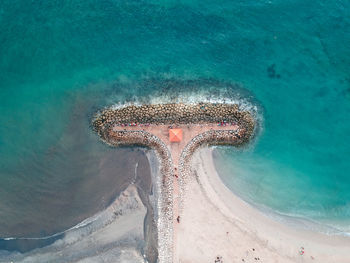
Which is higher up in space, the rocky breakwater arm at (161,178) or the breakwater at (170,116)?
the breakwater at (170,116)

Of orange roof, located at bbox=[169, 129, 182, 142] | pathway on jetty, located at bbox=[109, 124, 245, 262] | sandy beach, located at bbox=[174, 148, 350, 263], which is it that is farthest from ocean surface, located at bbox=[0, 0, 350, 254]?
orange roof, located at bbox=[169, 129, 182, 142]

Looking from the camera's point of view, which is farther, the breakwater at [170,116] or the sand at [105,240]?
the breakwater at [170,116]

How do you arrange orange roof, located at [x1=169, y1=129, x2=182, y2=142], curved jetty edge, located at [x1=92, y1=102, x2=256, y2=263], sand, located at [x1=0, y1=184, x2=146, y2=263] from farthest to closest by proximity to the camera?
curved jetty edge, located at [x1=92, y1=102, x2=256, y2=263] → orange roof, located at [x1=169, y1=129, x2=182, y2=142] → sand, located at [x1=0, y1=184, x2=146, y2=263]

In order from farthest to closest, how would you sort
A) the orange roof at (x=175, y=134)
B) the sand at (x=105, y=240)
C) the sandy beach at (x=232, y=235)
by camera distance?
the orange roof at (x=175, y=134) < the sandy beach at (x=232, y=235) < the sand at (x=105, y=240)

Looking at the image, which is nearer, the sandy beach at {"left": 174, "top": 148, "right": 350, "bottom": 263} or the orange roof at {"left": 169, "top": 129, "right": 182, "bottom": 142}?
the sandy beach at {"left": 174, "top": 148, "right": 350, "bottom": 263}

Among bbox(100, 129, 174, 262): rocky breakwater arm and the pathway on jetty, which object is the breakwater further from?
bbox(100, 129, 174, 262): rocky breakwater arm

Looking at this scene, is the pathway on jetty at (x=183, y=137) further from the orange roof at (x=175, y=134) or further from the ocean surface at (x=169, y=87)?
the ocean surface at (x=169, y=87)

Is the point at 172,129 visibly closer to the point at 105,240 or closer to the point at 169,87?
the point at 169,87

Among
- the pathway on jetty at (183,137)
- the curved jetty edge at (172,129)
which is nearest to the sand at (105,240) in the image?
the curved jetty edge at (172,129)
